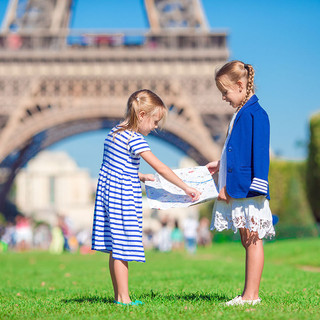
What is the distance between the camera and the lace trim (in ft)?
14.1

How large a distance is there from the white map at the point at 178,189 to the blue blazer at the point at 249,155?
0.69 feet

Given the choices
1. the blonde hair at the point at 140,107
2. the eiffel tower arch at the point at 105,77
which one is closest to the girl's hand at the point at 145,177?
the blonde hair at the point at 140,107

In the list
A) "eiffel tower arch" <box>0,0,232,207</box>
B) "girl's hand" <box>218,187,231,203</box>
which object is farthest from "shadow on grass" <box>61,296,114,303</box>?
"eiffel tower arch" <box>0,0,232,207</box>

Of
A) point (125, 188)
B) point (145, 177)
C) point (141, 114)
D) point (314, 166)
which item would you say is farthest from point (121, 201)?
point (314, 166)

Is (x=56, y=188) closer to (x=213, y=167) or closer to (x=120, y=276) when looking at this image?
(x=213, y=167)

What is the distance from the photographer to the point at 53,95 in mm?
28156

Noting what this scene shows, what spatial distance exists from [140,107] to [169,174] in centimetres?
54

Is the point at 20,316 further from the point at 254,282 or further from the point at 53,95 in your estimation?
the point at 53,95

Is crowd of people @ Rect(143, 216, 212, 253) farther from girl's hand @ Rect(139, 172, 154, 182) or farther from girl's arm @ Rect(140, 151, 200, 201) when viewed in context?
girl's arm @ Rect(140, 151, 200, 201)

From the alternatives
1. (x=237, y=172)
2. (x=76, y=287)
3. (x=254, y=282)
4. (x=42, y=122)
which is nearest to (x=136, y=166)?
(x=237, y=172)

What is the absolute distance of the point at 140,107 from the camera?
4492 millimetres

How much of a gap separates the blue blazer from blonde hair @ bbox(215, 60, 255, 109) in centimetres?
18

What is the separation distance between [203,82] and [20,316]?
24.3 meters

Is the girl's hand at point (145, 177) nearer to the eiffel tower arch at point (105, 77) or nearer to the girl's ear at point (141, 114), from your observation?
the girl's ear at point (141, 114)
